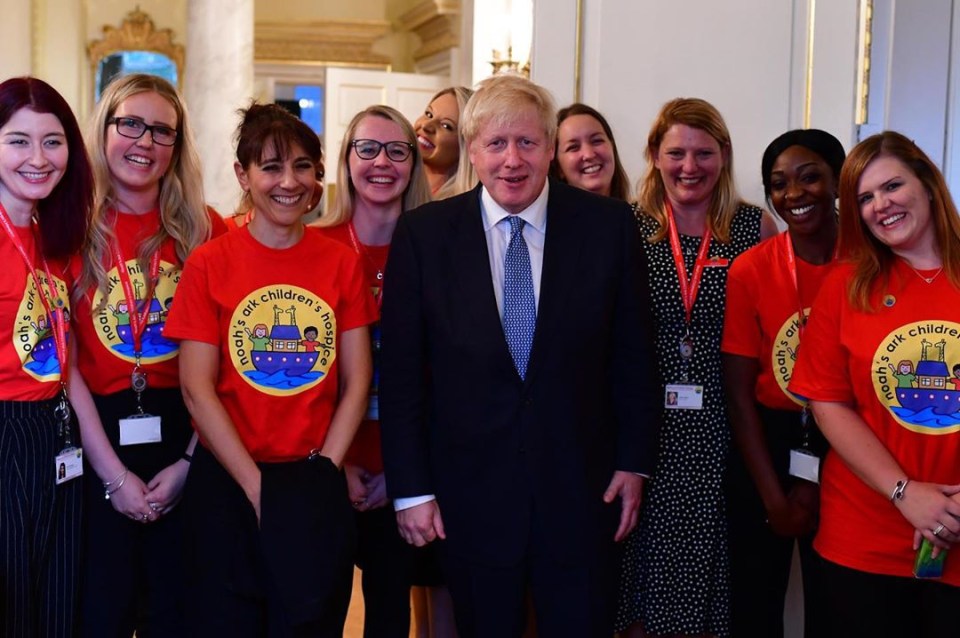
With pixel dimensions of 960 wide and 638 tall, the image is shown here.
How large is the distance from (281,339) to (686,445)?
118 centimetres

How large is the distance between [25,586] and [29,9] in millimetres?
10052

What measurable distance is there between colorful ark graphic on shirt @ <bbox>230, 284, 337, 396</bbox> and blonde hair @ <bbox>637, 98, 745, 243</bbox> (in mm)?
1038

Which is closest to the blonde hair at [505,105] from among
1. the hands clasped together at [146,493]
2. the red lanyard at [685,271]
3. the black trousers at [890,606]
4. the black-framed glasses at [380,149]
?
the black-framed glasses at [380,149]

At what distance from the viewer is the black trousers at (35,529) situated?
2445 millimetres

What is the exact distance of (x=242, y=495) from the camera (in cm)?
260

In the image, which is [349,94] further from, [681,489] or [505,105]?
[505,105]

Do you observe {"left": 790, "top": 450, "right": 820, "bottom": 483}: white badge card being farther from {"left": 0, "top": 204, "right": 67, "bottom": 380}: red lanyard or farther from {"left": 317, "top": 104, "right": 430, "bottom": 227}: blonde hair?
{"left": 0, "top": 204, "right": 67, "bottom": 380}: red lanyard

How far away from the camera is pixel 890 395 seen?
2461mm

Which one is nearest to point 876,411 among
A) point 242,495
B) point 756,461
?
point 756,461

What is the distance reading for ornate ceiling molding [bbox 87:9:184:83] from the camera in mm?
12188

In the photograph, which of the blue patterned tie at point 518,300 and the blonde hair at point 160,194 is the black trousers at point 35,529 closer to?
the blonde hair at point 160,194

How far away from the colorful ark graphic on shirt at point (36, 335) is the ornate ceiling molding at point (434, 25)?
9.15 m

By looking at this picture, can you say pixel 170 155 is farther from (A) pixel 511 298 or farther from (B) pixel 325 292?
(A) pixel 511 298

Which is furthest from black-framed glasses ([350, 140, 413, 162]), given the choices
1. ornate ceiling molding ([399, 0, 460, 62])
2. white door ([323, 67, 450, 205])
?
ornate ceiling molding ([399, 0, 460, 62])
